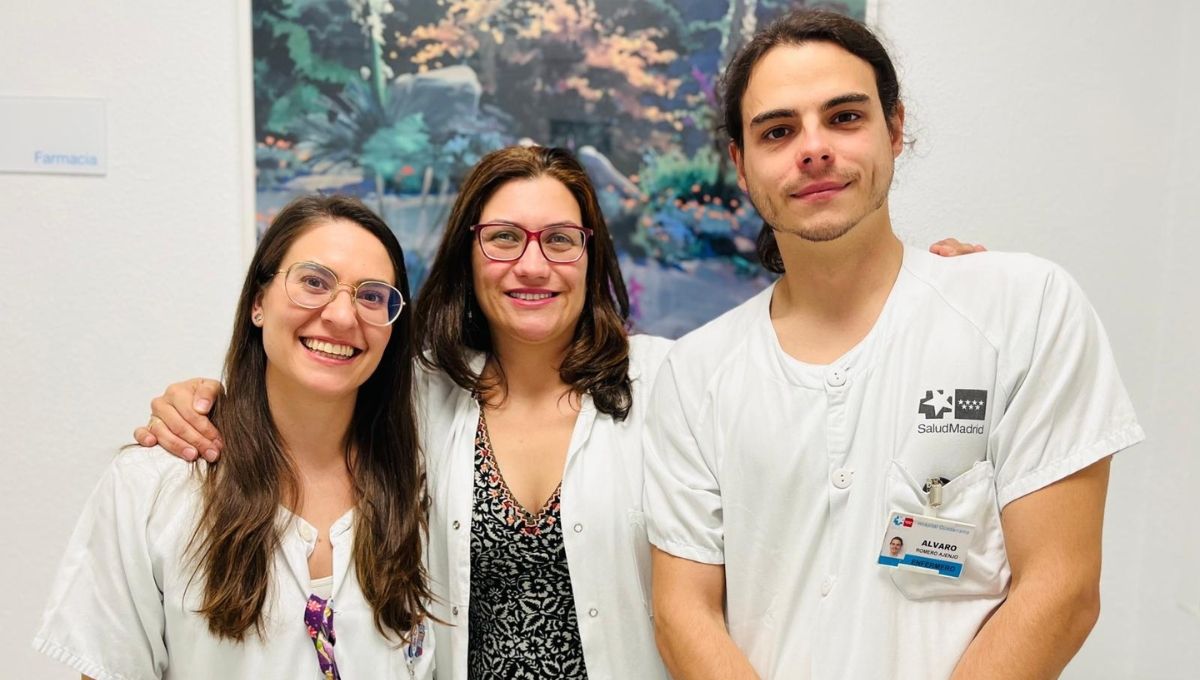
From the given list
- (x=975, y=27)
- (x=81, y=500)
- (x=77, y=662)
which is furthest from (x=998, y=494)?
(x=81, y=500)

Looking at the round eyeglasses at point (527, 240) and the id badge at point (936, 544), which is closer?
the id badge at point (936, 544)

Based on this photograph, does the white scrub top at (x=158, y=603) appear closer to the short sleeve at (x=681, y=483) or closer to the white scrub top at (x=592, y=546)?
A: the white scrub top at (x=592, y=546)

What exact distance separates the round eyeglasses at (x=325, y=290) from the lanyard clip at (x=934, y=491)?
104cm

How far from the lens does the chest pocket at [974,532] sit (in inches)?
54.4

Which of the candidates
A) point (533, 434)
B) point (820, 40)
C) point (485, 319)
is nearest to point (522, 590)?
point (533, 434)

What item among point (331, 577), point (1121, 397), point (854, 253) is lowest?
point (331, 577)

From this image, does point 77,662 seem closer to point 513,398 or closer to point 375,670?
point 375,670

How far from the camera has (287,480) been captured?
159cm

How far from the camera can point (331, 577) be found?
156 centimetres

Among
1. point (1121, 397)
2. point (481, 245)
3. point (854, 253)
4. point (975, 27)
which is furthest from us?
point (975, 27)

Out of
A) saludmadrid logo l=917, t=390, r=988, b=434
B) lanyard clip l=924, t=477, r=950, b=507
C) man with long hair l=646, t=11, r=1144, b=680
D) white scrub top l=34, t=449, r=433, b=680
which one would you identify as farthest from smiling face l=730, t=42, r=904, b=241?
white scrub top l=34, t=449, r=433, b=680

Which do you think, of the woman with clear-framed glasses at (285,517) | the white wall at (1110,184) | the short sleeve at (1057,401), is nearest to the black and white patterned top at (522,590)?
the woman with clear-framed glasses at (285,517)

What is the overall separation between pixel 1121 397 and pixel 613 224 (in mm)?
1352

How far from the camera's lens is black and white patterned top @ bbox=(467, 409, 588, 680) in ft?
5.71
